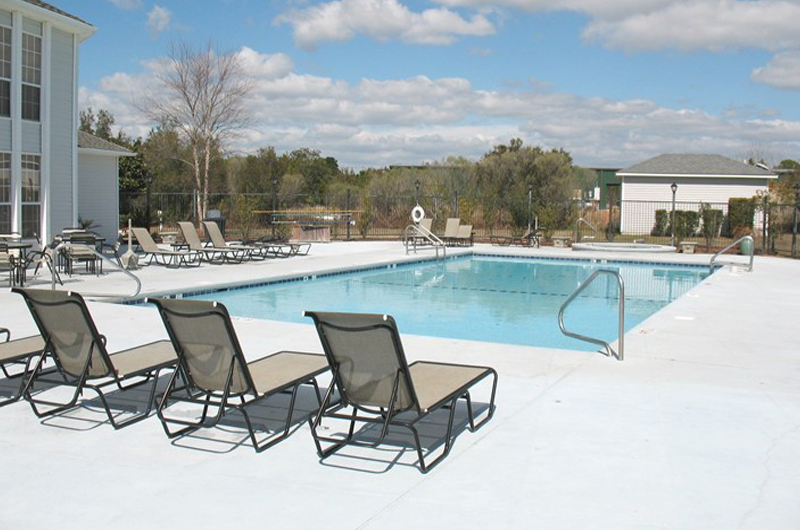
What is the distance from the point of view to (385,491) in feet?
11.9

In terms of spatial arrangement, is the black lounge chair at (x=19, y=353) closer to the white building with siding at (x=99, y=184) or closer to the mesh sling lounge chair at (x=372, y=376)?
the mesh sling lounge chair at (x=372, y=376)

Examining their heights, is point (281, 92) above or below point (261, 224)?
above

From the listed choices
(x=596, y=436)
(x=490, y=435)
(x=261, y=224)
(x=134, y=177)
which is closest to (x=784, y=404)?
(x=596, y=436)

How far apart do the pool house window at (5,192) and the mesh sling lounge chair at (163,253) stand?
2191 millimetres

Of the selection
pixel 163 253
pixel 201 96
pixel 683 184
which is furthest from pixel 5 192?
pixel 683 184

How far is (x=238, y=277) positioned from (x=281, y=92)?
2701cm

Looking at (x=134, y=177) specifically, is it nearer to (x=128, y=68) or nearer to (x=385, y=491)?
(x=128, y=68)

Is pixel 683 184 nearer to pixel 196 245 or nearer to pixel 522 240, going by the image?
pixel 522 240

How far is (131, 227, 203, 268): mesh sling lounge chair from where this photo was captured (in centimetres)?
1483

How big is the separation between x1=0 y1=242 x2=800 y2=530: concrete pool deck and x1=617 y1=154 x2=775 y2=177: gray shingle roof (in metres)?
27.3

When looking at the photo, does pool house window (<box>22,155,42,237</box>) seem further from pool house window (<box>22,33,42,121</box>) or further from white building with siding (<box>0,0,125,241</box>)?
pool house window (<box>22,33,42,121</box>)

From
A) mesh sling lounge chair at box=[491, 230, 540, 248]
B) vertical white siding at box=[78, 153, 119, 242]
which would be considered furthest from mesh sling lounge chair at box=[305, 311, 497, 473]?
mesh sling lounge chair at box=[491, 230, 540, 248]

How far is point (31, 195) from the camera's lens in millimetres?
14484

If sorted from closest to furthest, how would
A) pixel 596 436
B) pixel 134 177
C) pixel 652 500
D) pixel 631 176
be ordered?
pixel 652 500, pixel 596 436, pixel 134 177, pixel 631 176
